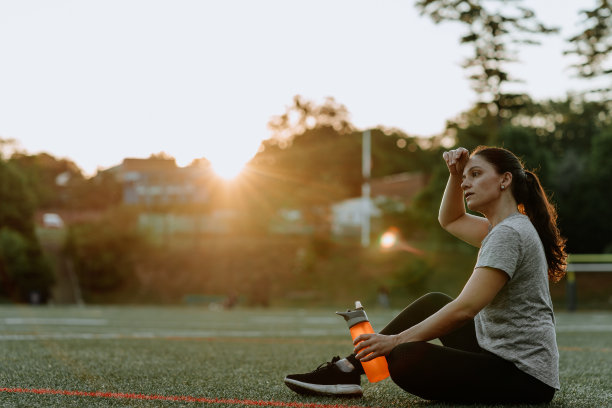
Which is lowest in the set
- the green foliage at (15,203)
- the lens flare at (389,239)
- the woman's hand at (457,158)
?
the woman's hand at (457,158)

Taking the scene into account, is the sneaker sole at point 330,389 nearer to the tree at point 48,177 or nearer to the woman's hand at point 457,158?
the woman's hand at point 457,158

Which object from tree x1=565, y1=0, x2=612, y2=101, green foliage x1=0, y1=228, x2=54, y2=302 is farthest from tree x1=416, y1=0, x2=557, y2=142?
green foliage x1=0, y1=228, x2=54, y2=302

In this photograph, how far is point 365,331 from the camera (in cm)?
322

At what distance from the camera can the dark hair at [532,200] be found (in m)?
3.07

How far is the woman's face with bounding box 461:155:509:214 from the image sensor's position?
3082mm

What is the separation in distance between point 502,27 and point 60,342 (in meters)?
26.7

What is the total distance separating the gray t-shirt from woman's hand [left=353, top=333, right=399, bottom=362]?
41 cm

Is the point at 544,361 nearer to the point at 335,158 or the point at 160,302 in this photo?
the point at 160,302

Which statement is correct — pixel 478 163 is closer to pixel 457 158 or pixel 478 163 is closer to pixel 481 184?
pixel 481 184

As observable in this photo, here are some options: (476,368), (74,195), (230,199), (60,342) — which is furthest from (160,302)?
(476,368)

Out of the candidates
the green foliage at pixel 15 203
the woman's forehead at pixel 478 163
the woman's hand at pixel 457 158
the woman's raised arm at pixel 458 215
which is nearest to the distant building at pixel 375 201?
the green foliage at pixel 15 203

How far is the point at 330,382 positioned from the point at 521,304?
3.27ft

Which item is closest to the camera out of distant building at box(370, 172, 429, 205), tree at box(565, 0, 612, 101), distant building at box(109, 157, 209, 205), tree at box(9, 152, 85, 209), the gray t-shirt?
the gray t-shirt

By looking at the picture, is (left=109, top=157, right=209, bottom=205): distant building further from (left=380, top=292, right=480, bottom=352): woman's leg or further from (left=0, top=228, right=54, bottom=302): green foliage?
→ (left=380, top=292, right=480, bottom=352): woman's leg
